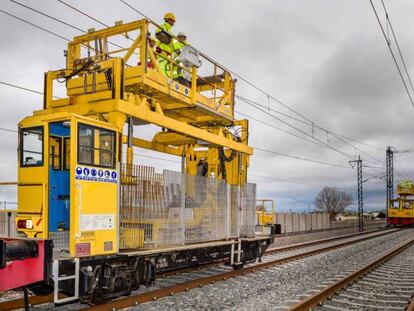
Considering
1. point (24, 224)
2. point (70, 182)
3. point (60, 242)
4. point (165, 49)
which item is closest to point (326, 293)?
point (60, 242)

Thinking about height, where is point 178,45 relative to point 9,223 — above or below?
above

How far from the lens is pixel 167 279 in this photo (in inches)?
Result: 435

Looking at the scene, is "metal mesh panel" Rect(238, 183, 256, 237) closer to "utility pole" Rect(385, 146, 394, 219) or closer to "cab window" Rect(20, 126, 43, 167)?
"cab window" Rect(20, 126, 43, 167)

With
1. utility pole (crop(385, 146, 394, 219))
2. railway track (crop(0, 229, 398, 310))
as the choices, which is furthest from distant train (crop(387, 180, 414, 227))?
railway track (crop(0, 229, 398, 310))

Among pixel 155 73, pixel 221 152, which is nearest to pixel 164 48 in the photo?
pixel 155 73

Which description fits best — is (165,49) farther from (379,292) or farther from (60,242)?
(379,292)

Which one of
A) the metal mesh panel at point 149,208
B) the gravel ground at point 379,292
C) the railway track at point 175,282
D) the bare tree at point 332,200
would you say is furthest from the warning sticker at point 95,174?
the bare tree at point 332,200

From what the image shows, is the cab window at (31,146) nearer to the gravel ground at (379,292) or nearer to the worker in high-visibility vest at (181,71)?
the worker in high-visibility vest at (181,71)

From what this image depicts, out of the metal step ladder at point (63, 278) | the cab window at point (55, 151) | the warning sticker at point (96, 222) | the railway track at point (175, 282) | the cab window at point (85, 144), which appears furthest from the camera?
the cab window at point (55, 151)

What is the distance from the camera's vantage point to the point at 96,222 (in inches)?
300

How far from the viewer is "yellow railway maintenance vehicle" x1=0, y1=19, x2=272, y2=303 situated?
7266 mm

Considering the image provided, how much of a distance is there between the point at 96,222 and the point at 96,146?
1.28 metres

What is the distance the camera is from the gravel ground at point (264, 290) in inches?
333

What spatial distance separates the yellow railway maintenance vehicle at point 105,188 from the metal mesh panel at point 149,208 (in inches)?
0.8
